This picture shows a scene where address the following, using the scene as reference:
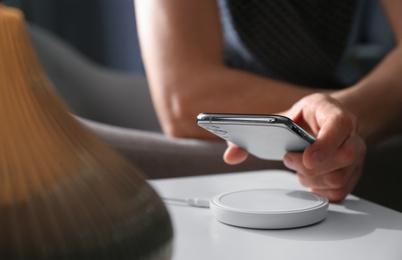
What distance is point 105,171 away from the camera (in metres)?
0.24

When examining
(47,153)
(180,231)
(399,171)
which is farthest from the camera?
(399,171)

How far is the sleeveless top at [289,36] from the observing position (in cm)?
102

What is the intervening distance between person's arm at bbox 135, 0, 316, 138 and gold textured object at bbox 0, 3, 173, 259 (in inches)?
21.8

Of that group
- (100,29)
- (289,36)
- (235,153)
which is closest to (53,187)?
(235,153)

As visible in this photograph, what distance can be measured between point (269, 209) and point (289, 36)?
67 centimetres

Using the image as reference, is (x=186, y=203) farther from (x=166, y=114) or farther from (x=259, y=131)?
(x=166, y=114)

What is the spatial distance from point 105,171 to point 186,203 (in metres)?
0.26

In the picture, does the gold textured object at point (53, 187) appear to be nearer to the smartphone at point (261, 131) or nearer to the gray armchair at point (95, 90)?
the smartphone at point (261, 131)

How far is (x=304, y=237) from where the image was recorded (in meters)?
0.39

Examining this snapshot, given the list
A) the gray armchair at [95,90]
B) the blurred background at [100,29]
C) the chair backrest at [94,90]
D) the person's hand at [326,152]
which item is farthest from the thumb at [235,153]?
the blurred background at [100,29]

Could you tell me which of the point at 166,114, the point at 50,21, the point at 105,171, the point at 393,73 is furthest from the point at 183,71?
the point at 50,21

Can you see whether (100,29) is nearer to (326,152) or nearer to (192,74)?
(192,74)

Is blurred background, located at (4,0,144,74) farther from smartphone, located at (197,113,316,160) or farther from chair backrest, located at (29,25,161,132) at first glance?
smartphone, located at (197,113,316,160)

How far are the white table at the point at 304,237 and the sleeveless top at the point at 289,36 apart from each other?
1.90 feet
